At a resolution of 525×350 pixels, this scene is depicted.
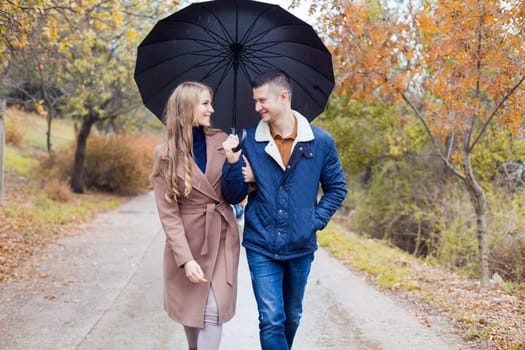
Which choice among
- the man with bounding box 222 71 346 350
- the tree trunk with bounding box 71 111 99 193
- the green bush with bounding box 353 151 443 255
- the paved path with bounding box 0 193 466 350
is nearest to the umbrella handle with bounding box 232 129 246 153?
the man with bounding box 222 71 346 350

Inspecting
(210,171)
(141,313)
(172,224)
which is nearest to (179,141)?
(210,171)

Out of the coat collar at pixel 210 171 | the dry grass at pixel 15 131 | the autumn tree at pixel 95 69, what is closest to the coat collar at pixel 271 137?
the coat collar at pixel 210 171

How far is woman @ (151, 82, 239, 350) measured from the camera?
396cm

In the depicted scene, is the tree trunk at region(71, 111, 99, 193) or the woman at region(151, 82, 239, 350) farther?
the tree trunk at region(71, 111, 99, 193)

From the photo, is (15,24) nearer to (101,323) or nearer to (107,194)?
(101,323)

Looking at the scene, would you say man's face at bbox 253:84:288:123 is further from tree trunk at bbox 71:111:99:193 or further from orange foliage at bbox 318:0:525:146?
tree trunk at bbox 71:111:99:193

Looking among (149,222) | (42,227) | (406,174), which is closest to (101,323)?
(42,227)

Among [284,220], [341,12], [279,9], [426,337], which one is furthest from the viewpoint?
[341,12]

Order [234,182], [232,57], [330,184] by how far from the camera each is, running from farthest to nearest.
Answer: [232,57]
[330,184]
[234,182]

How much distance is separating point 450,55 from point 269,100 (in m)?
4.13

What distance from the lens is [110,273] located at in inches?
353

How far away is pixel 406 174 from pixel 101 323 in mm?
11120

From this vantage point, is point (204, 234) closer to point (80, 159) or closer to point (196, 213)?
point (196, 213)

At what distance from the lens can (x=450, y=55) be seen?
744 cm
